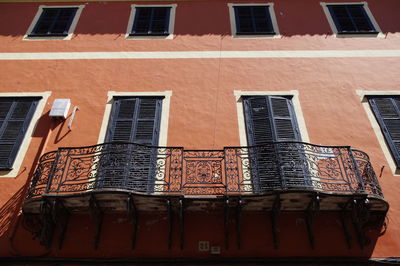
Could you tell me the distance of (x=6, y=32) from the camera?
11922 mm

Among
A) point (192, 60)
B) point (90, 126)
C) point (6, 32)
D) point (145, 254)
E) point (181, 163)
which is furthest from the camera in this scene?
point (6, 32)

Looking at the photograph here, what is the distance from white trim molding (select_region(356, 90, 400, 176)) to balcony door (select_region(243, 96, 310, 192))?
6.19 ft

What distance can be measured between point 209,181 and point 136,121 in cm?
273

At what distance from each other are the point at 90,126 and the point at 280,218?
5029 mm

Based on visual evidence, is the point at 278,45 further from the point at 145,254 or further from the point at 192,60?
the point at 145,254

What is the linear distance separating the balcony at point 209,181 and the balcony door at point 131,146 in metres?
0.02

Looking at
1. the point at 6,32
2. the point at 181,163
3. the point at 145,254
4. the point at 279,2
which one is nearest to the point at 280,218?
the point at 181,163

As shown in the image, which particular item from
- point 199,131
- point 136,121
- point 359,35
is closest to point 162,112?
point 136,121

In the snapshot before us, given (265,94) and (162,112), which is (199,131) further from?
(265,94)

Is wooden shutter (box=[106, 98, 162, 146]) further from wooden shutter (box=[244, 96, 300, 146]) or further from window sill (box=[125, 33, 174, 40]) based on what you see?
Result: window sill (box=[125, 33, 174, 40])

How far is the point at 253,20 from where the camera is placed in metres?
12.1

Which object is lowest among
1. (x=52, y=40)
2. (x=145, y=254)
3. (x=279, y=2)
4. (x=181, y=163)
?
(x=145, y=254)

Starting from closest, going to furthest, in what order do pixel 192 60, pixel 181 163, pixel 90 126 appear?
pixel 181 163
pixel 90 126
pixel 192 60

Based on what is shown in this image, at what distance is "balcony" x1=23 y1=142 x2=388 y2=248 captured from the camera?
23.7 ft
